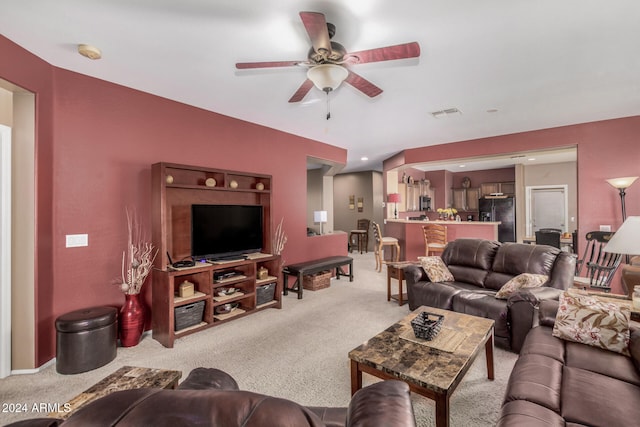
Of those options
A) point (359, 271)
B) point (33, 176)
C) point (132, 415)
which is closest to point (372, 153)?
point (359, 271)

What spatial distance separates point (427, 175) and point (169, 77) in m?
8.62

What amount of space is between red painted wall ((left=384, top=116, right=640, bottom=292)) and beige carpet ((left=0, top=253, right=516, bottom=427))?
3184mm

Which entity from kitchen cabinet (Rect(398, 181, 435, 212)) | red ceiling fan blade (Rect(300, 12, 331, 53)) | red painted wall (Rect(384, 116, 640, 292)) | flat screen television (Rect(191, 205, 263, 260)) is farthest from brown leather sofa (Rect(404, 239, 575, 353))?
kitchen cabinet (Rect(398, 181, 435, 212))

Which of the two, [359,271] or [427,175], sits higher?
[427,175]

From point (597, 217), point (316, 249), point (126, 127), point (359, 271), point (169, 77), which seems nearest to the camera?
point (169, 77)

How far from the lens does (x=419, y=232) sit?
21.1 ft

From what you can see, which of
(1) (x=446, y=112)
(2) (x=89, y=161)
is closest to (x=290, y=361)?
(2) (x=89, y=161)

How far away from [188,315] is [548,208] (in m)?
9.44

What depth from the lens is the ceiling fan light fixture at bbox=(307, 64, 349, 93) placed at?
2143 millimetres

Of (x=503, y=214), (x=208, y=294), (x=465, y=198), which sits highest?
(x=465, y=198)

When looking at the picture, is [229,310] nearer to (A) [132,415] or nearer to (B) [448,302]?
(B) [448,302]

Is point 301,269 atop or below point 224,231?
below

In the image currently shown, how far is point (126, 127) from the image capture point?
121 inches

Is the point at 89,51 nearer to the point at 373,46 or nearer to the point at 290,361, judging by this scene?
the point at 373,46
